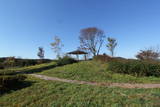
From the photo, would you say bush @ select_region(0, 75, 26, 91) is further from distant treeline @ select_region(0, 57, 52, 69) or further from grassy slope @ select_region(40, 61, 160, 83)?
distant treeline @ select_region(0, 57, 52, 69)

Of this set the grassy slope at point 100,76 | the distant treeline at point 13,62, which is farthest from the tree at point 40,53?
the grassy slope at point 100,76

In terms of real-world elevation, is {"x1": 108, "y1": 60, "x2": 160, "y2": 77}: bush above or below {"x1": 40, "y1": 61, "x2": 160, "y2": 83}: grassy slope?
above

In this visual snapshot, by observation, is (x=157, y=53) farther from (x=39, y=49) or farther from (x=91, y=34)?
(x=39, y=49)

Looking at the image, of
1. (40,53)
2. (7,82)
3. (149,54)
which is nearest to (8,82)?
(7,82)

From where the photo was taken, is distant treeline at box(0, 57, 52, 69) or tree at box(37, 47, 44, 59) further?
tree at box(37, 47, 44, 59)

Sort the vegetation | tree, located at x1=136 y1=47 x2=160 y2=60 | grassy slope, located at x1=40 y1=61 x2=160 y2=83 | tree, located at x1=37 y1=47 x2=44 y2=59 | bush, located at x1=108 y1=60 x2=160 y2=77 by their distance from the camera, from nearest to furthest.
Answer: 1. the vegetation
2. grassy slope, located at x1=40 y1=61 x2=160 y2=83
3. bush, located at x1=108 y1=60 x2=160 y2=77
4. tree, located at x1=136 y1=47 x2=160 y2=60
5. tree, located at x1=37 y1=47 x2=44 y2=59

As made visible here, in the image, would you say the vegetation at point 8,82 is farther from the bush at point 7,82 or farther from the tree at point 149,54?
the tree at point 149,54

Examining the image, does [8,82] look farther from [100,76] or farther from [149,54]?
[149,54]

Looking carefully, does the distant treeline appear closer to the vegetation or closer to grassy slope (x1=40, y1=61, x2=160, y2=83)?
grassy slope (x1=40, y1=61, x2=160, y2=83)

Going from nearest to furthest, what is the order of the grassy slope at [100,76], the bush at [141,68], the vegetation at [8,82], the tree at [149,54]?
the vegetation at [8,82] → the grassy slope at [100,76] → the bush at [141,68] → the tree at [149,54]

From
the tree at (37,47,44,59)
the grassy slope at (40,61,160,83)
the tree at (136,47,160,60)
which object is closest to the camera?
the grassy slope at (40,61,160,83)

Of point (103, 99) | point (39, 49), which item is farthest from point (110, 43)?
point (103, 99)

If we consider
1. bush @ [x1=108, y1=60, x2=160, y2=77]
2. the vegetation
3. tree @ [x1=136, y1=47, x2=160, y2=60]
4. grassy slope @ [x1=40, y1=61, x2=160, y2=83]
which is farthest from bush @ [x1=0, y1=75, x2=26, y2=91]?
tree @ [x1=136, y1=47, x2=160, y2=60]

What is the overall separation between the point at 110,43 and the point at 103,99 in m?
25.3
